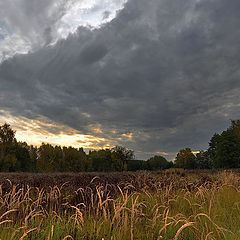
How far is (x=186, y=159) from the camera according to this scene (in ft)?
267

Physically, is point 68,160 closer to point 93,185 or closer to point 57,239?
point 93,185

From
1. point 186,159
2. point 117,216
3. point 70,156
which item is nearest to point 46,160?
point 70,156

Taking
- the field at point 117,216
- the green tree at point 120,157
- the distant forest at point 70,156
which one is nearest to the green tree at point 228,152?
the distant forest at point 70,156

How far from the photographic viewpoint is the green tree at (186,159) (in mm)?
79562

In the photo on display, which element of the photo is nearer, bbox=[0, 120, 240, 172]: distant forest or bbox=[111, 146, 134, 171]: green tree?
bbox=[0, 120, 240, 172]: distant forest

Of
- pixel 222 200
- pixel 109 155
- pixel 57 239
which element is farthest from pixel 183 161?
pixel 57 239

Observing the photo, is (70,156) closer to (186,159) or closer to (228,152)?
(228,152)

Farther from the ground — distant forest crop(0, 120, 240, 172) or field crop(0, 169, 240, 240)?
distant forest crop(0, 120, 240, 172)

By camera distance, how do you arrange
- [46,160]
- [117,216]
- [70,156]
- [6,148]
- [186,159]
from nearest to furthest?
[117,216], [6,148], [46,160], [70,156], [186,159]

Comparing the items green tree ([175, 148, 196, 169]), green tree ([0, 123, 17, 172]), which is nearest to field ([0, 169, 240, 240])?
green tree ([0, 123, 17, 172])

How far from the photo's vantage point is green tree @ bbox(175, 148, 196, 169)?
261 ft

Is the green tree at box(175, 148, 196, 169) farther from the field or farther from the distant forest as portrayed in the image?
the field

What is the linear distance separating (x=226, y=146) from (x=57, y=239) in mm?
52502

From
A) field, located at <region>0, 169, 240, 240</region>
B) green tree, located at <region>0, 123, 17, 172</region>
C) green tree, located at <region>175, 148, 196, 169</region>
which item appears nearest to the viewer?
field, located at <region>0, 169, 240, 240</region>
